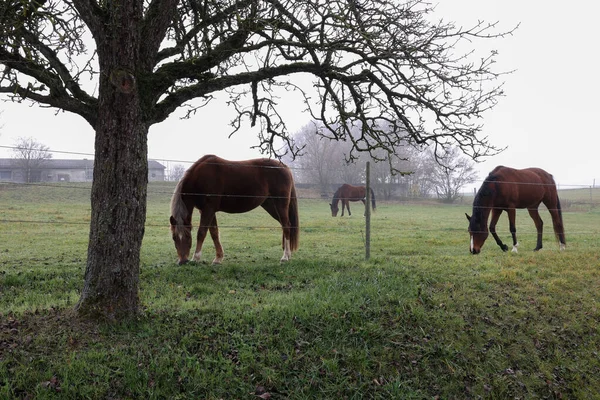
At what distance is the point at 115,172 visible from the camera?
4.59 metres

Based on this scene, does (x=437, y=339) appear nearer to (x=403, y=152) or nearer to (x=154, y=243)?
(x=154, y=243)

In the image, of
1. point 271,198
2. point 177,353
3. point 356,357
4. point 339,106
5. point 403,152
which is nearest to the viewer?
point 177,353

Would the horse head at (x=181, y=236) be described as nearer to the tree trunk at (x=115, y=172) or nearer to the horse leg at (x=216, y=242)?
the horse leg at (x=216, y=242)

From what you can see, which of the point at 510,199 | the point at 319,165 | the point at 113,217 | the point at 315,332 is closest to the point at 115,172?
the point at 113,217

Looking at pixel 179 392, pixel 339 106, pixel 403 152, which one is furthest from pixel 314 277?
pixel 403 152

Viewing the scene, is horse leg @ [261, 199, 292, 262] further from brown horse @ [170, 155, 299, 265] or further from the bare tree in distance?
the bare tree in distance

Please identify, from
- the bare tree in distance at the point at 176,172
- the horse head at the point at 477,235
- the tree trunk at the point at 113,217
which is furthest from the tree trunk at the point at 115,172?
the bare tree in distance at the point at 176,172

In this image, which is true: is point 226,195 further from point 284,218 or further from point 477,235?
point 477,235

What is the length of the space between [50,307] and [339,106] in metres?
5.08

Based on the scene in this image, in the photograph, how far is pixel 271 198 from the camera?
916 centimetres

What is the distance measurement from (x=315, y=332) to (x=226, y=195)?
171 inches

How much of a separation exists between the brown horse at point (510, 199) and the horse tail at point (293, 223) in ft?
14.6

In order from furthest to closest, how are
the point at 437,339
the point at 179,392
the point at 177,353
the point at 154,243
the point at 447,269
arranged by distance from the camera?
1. the point at 154,243
2. the point at 447,269
3. the point at 437,339
4. the point at 177,353
5. the point at 179,392

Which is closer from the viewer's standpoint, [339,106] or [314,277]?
[339,106]
